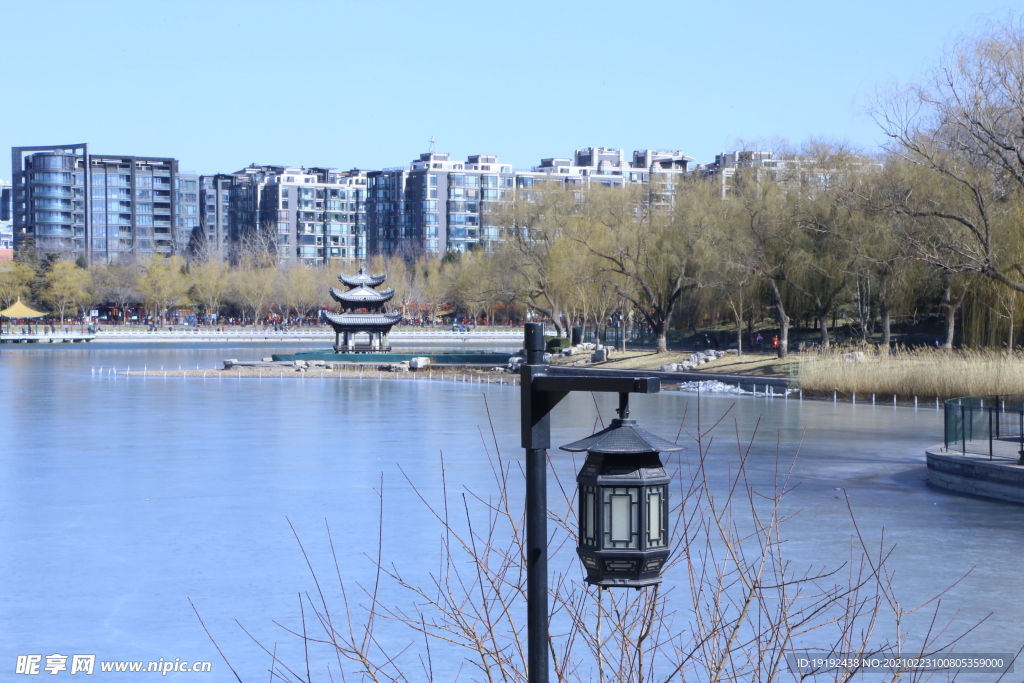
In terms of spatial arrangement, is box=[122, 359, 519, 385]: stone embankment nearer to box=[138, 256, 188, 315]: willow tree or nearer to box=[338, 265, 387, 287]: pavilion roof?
box=[338, 265, 387, 287]: pavilion roof

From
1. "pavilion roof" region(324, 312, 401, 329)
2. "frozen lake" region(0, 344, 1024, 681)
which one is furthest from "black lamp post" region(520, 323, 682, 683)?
"pavilion roof" region(324, 312, 401, 329)

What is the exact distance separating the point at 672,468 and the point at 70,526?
8.73 meters

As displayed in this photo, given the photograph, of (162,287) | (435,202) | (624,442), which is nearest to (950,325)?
(624,442)

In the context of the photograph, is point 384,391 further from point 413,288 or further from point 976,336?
point 413,288

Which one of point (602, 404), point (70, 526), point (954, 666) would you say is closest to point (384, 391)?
point (602, 404)

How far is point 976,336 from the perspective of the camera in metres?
30.3

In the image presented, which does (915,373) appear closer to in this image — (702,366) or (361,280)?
(702,366)

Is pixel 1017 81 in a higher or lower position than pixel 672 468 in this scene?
higher

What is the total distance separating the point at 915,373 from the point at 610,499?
2871 centimetres

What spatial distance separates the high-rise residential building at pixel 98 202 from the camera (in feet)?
492

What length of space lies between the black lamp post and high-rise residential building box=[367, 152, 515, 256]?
506 ft

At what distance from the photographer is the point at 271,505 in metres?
15.2

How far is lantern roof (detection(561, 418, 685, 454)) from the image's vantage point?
358cm

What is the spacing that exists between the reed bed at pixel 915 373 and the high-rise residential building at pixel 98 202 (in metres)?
124
